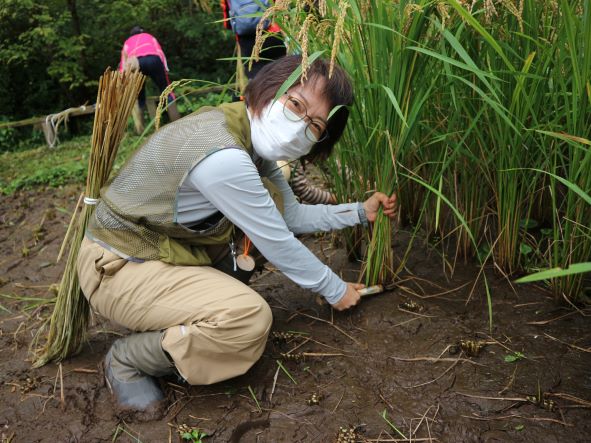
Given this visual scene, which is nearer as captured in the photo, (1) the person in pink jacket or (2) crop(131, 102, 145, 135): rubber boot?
(1) the person in pink jacket

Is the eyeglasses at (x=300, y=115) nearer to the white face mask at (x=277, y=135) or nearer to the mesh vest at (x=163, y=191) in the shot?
the white face mask at (x=277, y=135)

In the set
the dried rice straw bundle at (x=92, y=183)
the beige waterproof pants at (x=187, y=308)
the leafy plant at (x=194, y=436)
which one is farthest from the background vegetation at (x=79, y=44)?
the leafy plant at (x=194, y=436)

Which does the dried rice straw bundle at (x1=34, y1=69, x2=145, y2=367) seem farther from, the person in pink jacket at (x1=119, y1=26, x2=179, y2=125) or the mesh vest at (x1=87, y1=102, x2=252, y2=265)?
the person in pink jacket at (x1=119, y1=26, x2=179, y2=125)

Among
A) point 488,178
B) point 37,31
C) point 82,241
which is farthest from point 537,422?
point 37,31

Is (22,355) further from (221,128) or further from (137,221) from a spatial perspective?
(221,128)

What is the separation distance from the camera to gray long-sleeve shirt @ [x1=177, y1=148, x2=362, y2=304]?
4.69 feet

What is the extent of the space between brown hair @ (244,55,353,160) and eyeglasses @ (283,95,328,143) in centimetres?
5

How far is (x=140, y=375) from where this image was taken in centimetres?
158

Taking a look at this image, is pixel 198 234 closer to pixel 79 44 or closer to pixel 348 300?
pixel 348 300

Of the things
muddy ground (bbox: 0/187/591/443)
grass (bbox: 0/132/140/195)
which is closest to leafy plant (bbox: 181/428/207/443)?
muddy ground (bbox: 0/187/591/443)

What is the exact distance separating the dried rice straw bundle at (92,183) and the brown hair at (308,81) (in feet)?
1.37

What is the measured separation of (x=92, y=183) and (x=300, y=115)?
0.73 m

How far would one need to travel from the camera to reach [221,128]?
1.47 m

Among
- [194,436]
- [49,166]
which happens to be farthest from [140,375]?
[49,166]
